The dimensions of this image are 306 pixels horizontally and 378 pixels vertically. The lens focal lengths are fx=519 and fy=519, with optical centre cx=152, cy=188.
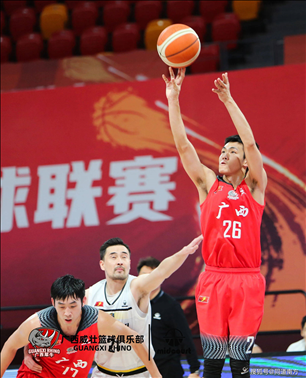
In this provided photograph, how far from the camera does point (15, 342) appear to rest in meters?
3.64

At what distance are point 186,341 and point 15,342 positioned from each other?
5.80 feet

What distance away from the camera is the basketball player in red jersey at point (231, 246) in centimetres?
351

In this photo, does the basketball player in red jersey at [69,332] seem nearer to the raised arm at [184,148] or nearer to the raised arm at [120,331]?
the raised arm at [120,331]

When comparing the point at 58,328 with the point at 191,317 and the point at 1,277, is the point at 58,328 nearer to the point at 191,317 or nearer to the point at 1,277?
the point at 191,317

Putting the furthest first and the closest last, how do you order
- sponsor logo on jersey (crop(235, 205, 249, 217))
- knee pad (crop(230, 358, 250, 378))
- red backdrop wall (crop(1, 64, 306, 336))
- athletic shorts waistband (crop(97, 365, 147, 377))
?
red backdrop wall (crop(1, 64, 306, 336))
athletic shorts waistband (crop(97, 365, 147, 377))
sponsor logo on jersey (crop(235, 205, 249, 217))
knee pad (crop(230, 358, 250, 378))

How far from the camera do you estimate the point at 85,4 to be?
1010 centimetres

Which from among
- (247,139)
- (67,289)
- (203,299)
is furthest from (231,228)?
(67,289)

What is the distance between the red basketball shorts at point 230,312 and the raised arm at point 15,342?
1.22 m

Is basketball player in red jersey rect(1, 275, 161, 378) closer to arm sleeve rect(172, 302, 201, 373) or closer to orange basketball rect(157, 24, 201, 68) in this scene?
arm sleeve rect(172, 302, 201, 373)

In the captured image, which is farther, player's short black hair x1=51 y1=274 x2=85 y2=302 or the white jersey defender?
the white jersey defender

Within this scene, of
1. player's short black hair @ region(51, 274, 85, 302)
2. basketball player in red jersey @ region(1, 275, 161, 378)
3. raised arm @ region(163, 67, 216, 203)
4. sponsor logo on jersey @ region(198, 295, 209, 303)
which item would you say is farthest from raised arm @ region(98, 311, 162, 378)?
raised arm @ region(163, 67, 216, 203)

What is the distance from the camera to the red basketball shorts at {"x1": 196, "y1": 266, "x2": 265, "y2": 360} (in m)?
3.49

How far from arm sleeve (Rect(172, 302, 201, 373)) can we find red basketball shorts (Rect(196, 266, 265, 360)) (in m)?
1.15

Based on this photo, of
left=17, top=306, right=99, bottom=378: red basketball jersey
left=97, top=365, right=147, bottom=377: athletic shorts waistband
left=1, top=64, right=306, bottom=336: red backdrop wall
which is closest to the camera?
left=17, top=306, right=99, bottom=378: red basketball jersey
